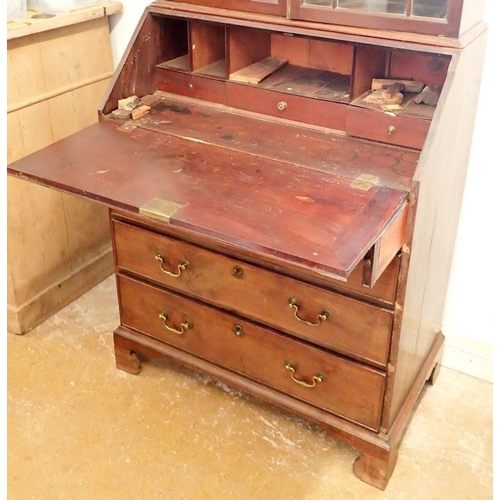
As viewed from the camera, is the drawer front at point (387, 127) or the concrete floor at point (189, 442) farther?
the concrete floor at point (189, 442)

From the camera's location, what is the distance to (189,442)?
6.10ft

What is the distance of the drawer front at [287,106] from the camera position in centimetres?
164

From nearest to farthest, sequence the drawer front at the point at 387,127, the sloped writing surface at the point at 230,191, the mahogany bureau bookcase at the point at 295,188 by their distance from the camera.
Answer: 1. the sloped writing surface at the point at 230,191
2. the mahogany bureau bookcase at the point at 295,188
3. the drawer front at the point at 387,127

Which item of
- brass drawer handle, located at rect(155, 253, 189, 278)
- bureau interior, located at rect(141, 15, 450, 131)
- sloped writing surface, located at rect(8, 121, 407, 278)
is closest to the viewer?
sloped writing surface, located at rect(8, 121, 407, 278)

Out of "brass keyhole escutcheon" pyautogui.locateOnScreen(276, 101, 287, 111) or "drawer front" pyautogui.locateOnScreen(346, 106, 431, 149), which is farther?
"brass keyhole escutcheon" pyautogui.locateOnScreen(276, 101, 287, 111)

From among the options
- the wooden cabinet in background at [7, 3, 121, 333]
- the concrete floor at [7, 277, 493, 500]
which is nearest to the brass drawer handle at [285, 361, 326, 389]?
the concrete floor at [7, 277, 493, 500]

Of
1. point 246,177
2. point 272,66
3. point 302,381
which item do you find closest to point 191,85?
point 272,66

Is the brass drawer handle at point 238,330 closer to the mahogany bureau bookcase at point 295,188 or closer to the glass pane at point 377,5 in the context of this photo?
the mahogany bureau bookcase at point 295,188

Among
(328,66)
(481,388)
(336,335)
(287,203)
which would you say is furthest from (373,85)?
(481,388)

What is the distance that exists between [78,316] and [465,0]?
1.68 meters

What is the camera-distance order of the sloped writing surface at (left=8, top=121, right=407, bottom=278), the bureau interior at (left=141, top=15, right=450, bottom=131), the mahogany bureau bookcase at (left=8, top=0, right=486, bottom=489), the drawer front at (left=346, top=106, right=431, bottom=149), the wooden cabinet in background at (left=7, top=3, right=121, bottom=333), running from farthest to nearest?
the wooden cabinet in background at (left=7, top=3, right=121, bottom=333) → the bureau interior at (left=141, top=15, right=450, bottom=131) → the drawer front at (left=346, top=106, right=431, bottom=149) → the mahogany bureau bookcase at (left=8, top=0, right=486, bottom=489) → the sloped writing surface at (left=8, top=121, right=407, bottom=278)

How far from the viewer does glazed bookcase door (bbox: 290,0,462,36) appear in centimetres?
139

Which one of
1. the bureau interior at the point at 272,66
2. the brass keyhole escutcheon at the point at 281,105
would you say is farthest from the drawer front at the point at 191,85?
the brass keyhole escutcheon at the point at 281,105

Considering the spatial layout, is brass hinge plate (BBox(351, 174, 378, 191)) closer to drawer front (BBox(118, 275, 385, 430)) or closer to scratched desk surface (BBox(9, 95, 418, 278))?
scratched desk surface (BBox(9, 95, 418, 278))
